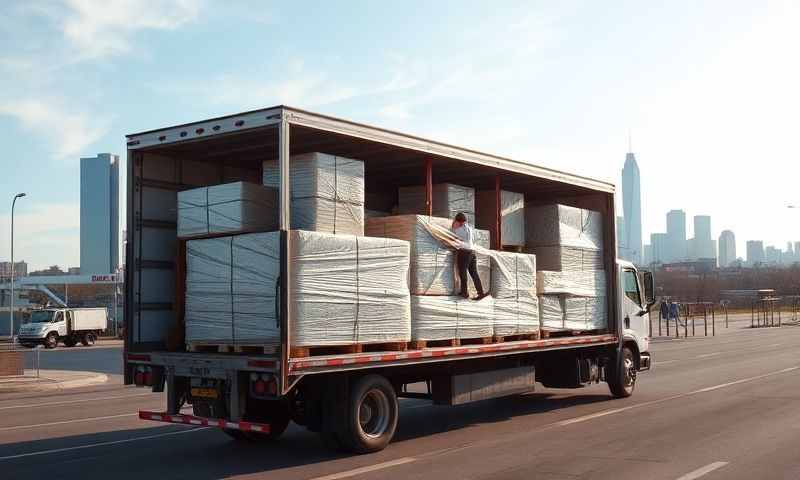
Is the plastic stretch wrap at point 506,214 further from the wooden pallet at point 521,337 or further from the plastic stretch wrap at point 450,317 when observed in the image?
the plastic stretch wrap at point 450,317

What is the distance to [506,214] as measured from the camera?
13422 mm

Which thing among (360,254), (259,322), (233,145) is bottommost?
(259,322)

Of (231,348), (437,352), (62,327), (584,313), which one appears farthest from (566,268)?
(62,327)

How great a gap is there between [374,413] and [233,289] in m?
2.24

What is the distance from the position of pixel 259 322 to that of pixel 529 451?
136 inches

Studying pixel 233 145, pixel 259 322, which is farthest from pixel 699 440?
pixel 233 145

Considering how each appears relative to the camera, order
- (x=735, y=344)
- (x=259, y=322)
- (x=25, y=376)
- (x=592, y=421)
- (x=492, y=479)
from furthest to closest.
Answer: (x=735, y=344), (x=25, y=376), (x=592, y=421), (x=259, y=322), (x=492, y=479)

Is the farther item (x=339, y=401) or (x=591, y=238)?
(x=591, y=238)

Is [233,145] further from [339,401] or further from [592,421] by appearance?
[592,421]

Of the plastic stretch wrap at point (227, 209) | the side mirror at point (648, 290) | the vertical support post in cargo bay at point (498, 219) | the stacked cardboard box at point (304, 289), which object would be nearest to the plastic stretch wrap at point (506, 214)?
the vertical support post in cargo bay at point (498, 219)

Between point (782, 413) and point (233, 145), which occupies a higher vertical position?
point (233, 145)

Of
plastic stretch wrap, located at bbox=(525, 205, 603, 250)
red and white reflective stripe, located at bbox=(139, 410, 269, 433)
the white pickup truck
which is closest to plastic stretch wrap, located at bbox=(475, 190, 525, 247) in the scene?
plastic stretch wrap, located at bbox=(525, 205, 603, 250)

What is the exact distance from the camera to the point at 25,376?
22484 millimetres

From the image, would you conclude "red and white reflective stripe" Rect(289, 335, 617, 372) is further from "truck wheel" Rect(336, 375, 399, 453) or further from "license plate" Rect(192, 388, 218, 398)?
"license plate" Rect(192, 388, 218, 398)
